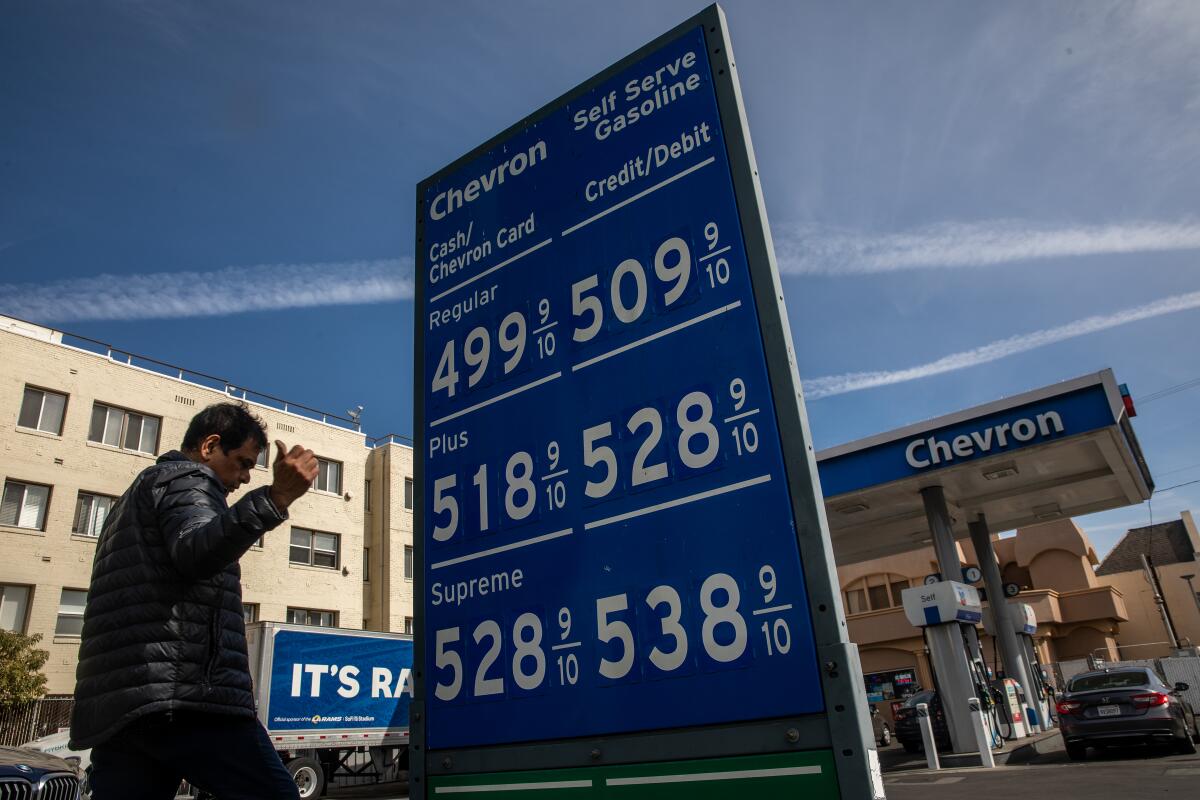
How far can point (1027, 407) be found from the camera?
48.5ft

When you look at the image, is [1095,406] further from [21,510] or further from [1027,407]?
[21,510]

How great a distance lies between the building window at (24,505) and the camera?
2388 cm

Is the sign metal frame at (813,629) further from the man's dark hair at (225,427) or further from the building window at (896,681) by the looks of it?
the building window at (896,681)

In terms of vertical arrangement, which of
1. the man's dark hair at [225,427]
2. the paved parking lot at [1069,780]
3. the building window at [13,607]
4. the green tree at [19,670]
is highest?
the building window at [13,607]

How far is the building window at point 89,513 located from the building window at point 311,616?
6.99 m

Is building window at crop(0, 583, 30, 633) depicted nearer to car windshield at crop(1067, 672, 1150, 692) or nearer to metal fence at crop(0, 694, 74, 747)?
metal fence at crop(0, 694, 74, 747)

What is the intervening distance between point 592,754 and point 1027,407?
14.5 m

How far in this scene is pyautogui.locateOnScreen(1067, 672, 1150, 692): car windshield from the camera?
13164 millimetres

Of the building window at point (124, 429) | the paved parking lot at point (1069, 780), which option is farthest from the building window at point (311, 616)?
the paved parking lot at point (1069, 780)

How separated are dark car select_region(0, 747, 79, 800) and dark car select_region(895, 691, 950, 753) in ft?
57.2

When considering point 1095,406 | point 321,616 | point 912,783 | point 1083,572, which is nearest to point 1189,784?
point 912,783

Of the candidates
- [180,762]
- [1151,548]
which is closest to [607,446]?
[180,762]

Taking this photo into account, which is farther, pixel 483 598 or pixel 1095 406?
pixel 1095 406

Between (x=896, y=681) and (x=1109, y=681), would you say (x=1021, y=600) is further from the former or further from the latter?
(x=1109, y=681)
